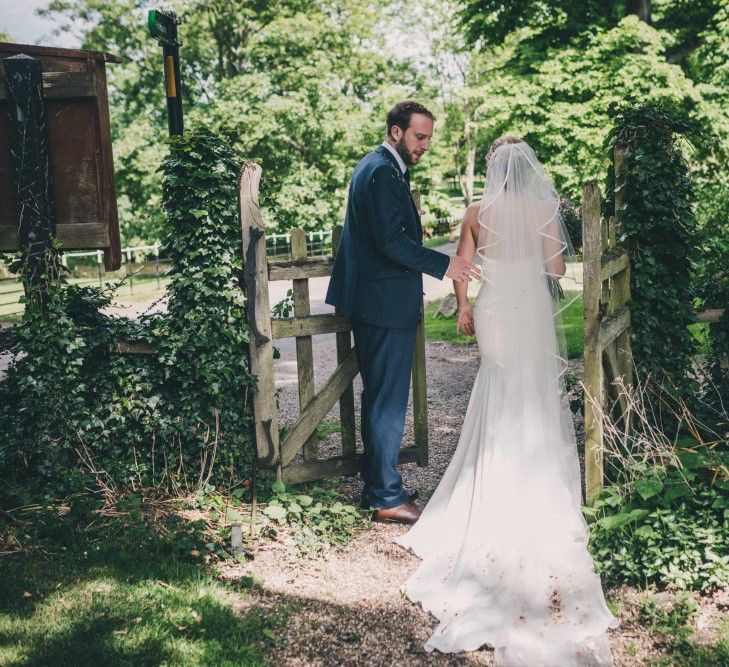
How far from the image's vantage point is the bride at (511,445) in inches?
146

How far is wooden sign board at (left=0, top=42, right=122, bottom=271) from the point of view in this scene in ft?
14.6

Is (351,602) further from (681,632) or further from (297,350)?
(297,350)

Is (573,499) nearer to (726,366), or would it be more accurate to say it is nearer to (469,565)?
(469,565)

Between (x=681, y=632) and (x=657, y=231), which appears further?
(x=657, y=231)

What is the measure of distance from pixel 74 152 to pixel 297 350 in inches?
75.8

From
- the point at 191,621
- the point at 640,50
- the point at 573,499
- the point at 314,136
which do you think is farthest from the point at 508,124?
the point at 191,621

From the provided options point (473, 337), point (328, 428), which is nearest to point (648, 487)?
point (328, 428)

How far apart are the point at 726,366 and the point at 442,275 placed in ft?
8.58

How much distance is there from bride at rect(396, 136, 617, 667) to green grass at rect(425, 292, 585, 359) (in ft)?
15.9

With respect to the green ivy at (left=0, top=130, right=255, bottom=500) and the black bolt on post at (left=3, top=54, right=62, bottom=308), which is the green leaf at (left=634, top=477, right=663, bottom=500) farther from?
the black bolt on post at (left=3, top=54, right=62, bottom=308)

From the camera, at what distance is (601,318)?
4059 mm

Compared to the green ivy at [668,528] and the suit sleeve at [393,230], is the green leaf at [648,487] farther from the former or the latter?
the suit sleeve at [393,230]

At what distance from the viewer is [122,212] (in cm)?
2597

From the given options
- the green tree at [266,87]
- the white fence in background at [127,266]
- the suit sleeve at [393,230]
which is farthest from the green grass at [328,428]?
the green tree at [266,87]
